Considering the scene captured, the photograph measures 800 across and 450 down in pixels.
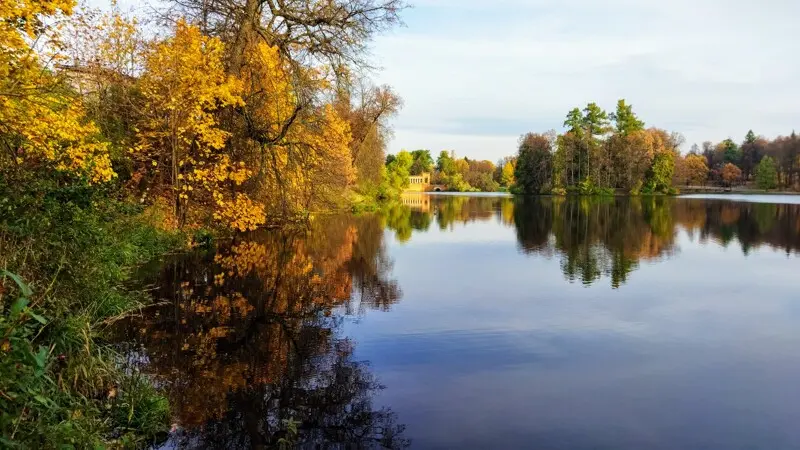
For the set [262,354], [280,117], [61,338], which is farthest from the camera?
[280,117]

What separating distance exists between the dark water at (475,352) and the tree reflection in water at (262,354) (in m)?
0.03

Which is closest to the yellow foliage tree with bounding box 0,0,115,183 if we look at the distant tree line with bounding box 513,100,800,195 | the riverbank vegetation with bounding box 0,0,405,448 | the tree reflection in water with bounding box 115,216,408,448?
the riverbank vegetation with bounding box 0,0,405,448

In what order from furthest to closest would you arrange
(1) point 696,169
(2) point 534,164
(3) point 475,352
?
(1) point 696,169 → (2) point 534,164 → (3) point 475,352

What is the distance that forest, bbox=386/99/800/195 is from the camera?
77.5m

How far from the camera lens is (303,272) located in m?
14.9

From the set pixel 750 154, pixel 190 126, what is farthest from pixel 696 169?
pixel 190 126

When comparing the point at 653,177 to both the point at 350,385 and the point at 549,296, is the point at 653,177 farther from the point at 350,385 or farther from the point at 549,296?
the point at 350,385

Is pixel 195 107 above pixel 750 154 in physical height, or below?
below

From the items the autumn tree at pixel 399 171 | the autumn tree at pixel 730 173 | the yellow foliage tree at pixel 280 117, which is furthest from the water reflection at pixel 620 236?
the autumn tree at pixel 730 173

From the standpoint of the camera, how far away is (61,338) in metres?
4.98

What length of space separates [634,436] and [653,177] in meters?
80.7

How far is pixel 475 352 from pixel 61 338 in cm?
578

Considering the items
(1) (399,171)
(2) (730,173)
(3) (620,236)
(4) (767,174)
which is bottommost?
(3) (620,236)

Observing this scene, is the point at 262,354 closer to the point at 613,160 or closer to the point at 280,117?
the point at 280,117
